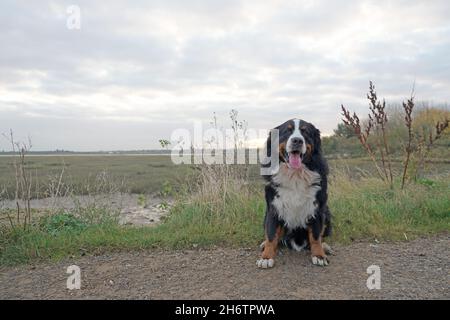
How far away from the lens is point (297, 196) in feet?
12.6

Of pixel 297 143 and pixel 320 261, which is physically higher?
pixel 297 143

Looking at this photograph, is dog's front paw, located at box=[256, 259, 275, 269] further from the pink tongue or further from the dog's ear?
the dog's ear

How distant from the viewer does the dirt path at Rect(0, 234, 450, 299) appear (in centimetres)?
306

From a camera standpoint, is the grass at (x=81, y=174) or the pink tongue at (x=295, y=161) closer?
the pink tongue at (x=295, y=161)

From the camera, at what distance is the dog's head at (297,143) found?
3.77 m

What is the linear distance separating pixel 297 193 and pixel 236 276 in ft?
3.81

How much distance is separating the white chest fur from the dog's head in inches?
4.9

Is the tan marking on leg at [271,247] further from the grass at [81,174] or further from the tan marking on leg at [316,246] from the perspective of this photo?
the grass at [81,174]

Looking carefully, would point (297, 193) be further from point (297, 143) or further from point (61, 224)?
point (61, 224)

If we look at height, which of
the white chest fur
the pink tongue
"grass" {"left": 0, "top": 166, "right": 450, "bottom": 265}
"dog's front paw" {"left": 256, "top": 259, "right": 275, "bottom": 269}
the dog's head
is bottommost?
"dog's front paw" {"left": 256, "top": 259, "right": 275, "bottom": 269}

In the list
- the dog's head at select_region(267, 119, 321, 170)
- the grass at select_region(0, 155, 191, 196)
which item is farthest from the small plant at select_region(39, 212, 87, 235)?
the dog's head at select_region(267, 119, 321, 170)

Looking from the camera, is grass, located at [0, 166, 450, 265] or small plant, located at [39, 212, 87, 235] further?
small plant, located at [39, 212, 87, 235]

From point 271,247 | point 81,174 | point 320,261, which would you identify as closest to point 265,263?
point 271,247

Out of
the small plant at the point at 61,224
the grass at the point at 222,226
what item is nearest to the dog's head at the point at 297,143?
the grass at the point at 222,226
